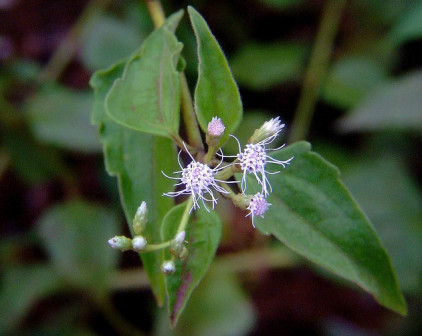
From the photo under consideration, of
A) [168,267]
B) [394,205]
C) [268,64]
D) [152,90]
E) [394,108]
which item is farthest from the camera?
[268,64]

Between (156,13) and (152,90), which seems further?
(156,13)

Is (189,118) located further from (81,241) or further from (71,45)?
(71,45)

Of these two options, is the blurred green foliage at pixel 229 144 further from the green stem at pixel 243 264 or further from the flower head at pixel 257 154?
the flower head at pixel 257 154

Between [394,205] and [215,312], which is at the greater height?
[394,205]

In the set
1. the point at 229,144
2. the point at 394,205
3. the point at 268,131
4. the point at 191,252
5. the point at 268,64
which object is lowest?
the point at 394,205

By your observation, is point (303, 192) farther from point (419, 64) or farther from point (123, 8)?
point (123, 8)

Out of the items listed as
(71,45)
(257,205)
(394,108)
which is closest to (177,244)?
(257,205)
